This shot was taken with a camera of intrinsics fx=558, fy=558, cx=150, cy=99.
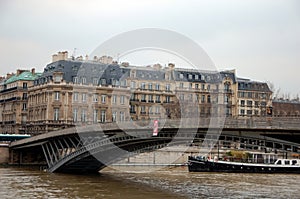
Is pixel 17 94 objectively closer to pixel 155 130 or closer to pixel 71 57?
pixel 71 57

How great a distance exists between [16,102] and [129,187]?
1968 inches

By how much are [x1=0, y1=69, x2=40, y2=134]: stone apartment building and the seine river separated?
36893 mm

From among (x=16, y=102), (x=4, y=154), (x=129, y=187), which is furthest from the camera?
(x=16, y=102)

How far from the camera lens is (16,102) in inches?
3305

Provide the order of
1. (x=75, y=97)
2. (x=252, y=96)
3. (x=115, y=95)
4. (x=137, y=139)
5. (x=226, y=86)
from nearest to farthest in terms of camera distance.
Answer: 1. (x=137, y=139)
2. (x=75, y=97)
3. (x=115, y=95)
4. (x=226, y=86)
5. (x=252, y=96)

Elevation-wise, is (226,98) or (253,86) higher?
(253,86)

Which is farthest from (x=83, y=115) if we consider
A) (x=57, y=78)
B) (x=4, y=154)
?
(x=4, y=154)

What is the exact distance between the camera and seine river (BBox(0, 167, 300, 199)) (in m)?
33.2

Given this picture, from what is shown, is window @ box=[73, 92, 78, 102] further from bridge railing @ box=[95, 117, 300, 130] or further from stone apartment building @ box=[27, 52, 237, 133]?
bridge railing @ box=[95, 117, 300, 130]

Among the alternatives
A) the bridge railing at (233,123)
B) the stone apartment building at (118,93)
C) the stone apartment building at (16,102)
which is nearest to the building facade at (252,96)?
the stone apartment building at (118,93)

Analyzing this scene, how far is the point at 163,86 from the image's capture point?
262 feet

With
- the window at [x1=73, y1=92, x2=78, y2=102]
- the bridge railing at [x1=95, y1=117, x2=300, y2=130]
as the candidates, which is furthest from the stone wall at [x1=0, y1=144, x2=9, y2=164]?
the bridge railing at [x1=95, y1=117, x2=300, y2=130]

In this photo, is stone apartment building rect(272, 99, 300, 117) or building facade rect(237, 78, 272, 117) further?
stone apartment building rect(272, 99, 300, 117)

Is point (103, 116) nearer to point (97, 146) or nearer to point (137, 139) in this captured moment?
point (97, 146)
